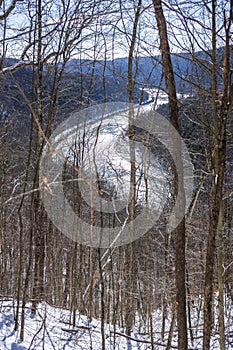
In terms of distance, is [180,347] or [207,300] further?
[180,347]

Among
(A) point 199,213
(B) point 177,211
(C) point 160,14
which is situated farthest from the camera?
(A) point 199,213

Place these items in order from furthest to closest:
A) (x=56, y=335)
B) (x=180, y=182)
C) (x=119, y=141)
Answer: (x=119, y=141) → (x=56, y=335) → (x=180, y=182)

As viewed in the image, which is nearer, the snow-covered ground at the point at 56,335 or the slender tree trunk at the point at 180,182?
the slender tree trunk at the point at 180,182

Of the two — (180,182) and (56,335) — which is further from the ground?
(180,182)

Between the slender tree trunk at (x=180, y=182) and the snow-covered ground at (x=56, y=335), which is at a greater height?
the slender tree trunk at (x=180, y=182)

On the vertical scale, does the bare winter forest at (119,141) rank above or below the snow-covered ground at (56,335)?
above

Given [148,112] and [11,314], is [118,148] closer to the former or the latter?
[148,112]

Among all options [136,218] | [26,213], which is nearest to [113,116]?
[136,218]

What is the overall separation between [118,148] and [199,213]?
12.5 feet

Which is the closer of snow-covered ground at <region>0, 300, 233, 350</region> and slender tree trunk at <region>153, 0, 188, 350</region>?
slender tree trunk at <region>153, 0, 188, 350</region>

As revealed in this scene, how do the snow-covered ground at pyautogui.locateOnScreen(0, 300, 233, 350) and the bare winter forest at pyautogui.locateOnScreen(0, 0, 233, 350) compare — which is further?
the snow-covered ground at pyautogui.locateOnScreen(0, 300, 233, 350)

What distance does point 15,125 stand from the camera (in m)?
8.97

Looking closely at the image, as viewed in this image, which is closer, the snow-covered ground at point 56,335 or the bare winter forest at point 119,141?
the bare winter forest at point 119,141

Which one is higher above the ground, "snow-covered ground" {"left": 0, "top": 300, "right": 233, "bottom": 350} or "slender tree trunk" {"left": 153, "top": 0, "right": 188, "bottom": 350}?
"slender tree trunk" {"left": 153, "top": 0, "right": 188, "bottom": 350}
